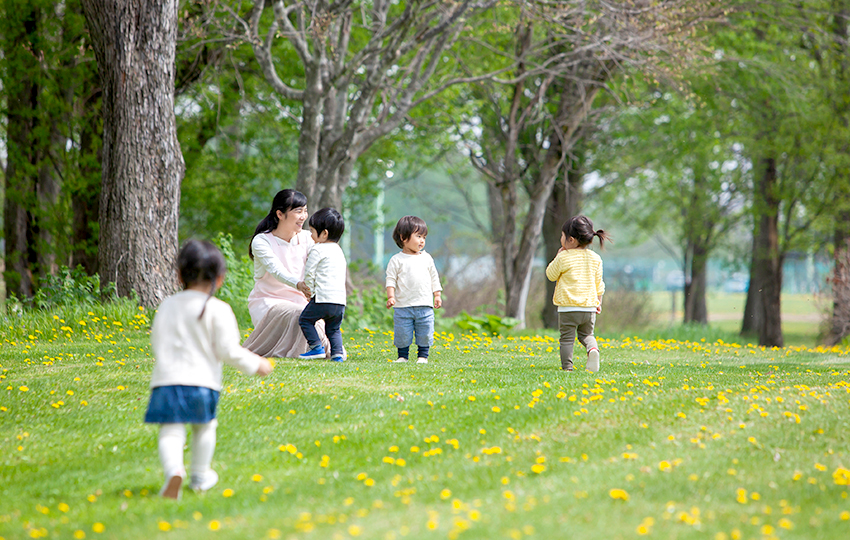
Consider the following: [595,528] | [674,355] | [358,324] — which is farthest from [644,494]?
[358,324]

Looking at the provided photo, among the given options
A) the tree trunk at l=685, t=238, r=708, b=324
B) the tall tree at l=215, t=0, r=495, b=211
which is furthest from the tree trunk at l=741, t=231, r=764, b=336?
the tall tree at l=215, t=0, r=495, b=211

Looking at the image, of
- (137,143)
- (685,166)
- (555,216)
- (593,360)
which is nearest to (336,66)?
(137,143)

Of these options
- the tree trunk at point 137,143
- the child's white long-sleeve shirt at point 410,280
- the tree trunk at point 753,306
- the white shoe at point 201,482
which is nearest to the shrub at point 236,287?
the tree trunk at point 137,143

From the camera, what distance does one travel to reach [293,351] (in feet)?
24.3

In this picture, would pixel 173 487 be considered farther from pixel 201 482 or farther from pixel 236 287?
pixel 236 287

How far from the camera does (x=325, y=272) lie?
682 cm

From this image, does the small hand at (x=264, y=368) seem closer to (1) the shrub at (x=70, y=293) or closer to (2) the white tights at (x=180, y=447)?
(2) the white tights at (x=180, y=447)

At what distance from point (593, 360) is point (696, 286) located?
1932 centimetres

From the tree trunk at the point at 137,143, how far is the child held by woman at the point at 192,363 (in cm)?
643

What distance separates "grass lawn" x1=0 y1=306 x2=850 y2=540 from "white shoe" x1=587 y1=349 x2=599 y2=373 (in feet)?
0.79

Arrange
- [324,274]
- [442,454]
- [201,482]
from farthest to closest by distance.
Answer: [324,274] < [442,454] < [201,482]

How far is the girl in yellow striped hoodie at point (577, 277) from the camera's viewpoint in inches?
263

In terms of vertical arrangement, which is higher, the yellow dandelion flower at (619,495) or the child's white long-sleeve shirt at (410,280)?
the child's white long-sleeve shirt at (410,280)

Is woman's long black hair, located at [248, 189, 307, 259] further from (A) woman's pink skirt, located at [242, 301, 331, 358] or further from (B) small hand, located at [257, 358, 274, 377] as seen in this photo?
(B) small hand, located at [257, 358, 274, 377]
